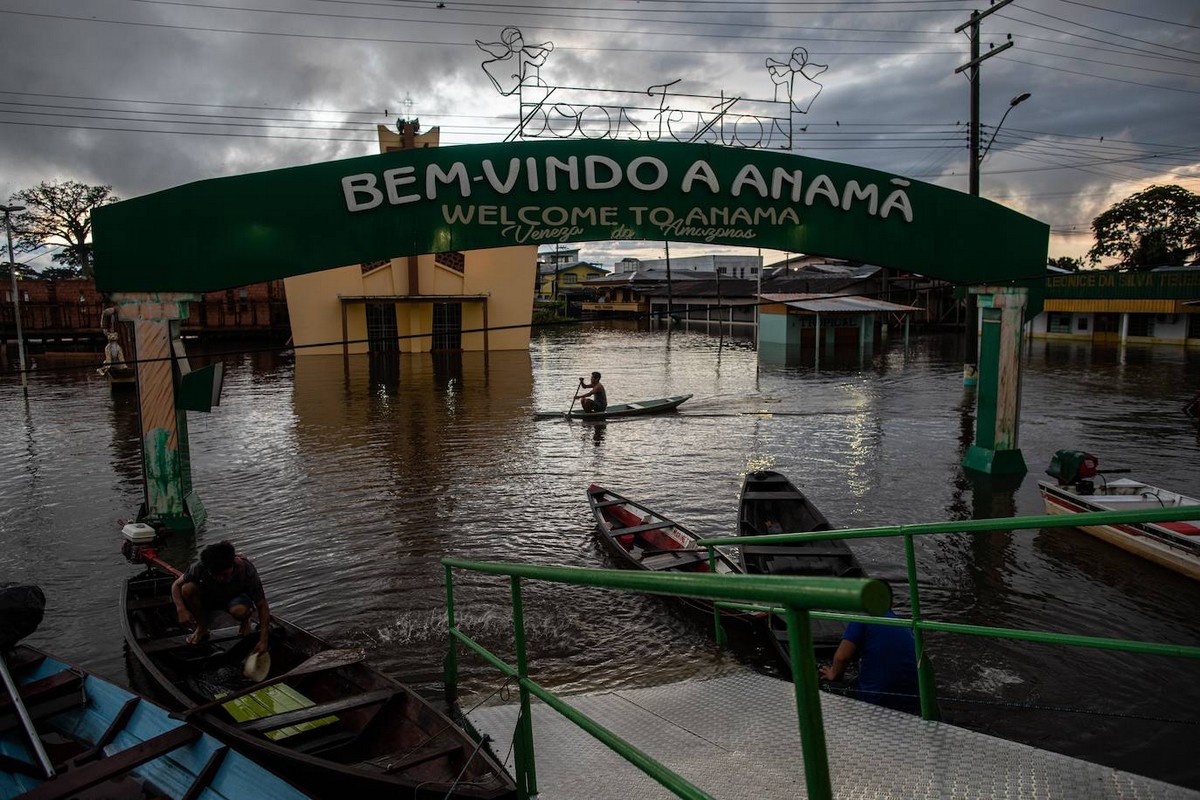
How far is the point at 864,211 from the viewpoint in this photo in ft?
44.9

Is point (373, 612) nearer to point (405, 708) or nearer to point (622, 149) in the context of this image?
point (405, 708)

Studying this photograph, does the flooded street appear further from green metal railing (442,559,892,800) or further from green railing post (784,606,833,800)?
green railing post (784,606,833,800)

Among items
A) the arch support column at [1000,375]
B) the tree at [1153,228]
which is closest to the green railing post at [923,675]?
the arch support column at [1000,375]

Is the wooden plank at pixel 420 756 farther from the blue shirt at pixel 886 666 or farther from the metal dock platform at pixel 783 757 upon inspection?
the blue shirt at pixel 886 666

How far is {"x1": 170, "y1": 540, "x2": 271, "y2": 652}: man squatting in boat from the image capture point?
7234 mm

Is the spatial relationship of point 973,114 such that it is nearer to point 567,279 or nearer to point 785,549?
point 785,549

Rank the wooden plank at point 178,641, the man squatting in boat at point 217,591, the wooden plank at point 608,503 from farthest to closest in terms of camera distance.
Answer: the wooden plank at point 608,503 → the man squatting in boat at point 217,591 → the wooden plank at point 178,641

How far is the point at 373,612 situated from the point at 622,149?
8157 mm

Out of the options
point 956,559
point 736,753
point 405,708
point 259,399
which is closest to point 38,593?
point 405,708

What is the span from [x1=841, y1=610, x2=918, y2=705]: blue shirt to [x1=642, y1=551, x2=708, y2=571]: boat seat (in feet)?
13.2

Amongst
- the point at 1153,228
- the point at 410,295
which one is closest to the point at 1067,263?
the point at 1153,228

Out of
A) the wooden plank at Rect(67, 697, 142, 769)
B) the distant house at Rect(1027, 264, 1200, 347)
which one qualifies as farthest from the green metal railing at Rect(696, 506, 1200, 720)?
the distant house at Rect(1027, 264, 1200, 347)

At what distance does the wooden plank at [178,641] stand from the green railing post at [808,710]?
6.78 metres

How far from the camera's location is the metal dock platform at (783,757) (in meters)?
3.56
